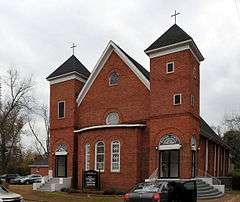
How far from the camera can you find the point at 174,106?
30.8m

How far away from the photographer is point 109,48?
36.3 metres

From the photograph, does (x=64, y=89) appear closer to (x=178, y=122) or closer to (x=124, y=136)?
(x=124, y=136)

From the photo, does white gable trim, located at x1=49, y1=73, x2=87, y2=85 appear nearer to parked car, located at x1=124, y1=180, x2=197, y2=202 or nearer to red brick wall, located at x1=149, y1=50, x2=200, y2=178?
red brick wall, located at x1=149, y1=50, x2=200, y2=178

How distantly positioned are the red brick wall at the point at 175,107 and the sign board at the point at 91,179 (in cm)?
455

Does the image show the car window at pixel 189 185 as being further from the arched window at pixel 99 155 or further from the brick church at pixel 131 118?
the arched window at pixel 99 155

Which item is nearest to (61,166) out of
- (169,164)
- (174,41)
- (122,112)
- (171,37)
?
(122,112)

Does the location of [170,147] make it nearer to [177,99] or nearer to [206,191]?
[177,99]

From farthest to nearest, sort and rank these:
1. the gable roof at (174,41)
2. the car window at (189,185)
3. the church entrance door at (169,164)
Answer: the gable roof at (174,41) < the church entrance door at (169,164) < the car window at (189,185)

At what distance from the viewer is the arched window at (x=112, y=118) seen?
3493 centimetres

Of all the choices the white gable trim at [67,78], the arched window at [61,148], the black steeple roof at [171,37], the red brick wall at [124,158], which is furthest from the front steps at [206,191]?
the white gable trim at [67,78]

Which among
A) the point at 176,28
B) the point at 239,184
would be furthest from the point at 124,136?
the point at 239,184

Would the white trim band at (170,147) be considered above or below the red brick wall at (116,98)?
below

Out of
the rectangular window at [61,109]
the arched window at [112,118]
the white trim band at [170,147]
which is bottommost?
the white trim band at [170,147]

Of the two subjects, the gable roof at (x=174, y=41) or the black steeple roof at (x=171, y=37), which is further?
the black steeple roof at (x=171, y=37)
